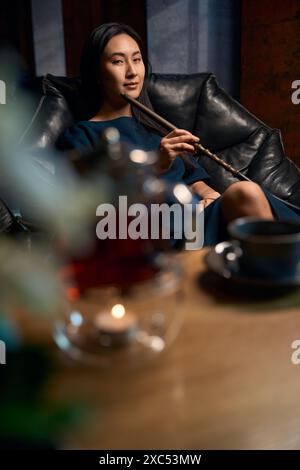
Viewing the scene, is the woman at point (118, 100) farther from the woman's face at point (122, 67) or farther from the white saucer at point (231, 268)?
the white saucer at point (231, 268)

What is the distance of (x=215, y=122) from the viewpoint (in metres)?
2.42

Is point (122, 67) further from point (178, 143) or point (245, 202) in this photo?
point (245, 202)

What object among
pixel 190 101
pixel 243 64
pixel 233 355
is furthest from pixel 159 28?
pixel 233 355

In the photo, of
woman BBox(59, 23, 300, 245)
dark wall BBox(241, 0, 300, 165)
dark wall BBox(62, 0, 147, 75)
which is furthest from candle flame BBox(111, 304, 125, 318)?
dark wall BBox(62, 0, 147, 75)

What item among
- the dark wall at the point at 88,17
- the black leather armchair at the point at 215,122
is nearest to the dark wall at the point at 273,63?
the dark wall at the point at 88,17

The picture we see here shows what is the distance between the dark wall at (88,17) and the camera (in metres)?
3.53

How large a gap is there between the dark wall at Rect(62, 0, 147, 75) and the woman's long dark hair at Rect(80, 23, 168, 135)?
1473mm

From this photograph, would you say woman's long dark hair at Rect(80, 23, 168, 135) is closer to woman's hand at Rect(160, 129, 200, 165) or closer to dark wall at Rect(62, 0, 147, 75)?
woman's hand at Rect(160, 129, 200, 165)

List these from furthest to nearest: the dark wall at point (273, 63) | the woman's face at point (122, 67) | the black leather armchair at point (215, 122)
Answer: the dark wall at point (273, 63)
the black leather armchair at point (215, 122)
the woman's face at point (122, 67)

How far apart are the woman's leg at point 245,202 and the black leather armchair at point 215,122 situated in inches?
28.1

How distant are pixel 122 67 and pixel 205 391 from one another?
157cm
